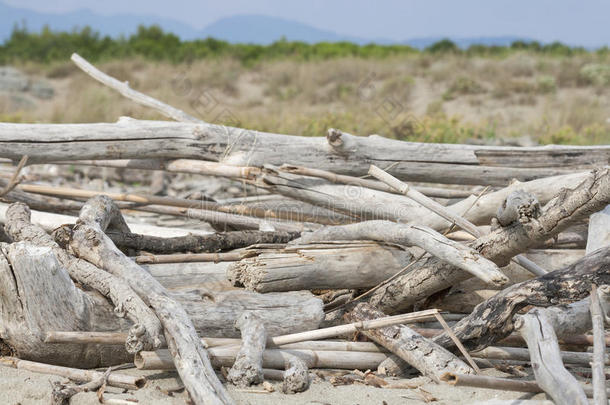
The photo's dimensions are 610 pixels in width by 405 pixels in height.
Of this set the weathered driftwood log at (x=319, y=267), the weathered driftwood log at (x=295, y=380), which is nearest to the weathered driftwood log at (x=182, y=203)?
the weathered driftwood log at (x=319, y=267)

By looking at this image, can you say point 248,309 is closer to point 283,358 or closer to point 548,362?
point 283,358

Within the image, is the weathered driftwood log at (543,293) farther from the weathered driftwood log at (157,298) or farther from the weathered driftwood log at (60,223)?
the weathered driftwood log at (60,223)

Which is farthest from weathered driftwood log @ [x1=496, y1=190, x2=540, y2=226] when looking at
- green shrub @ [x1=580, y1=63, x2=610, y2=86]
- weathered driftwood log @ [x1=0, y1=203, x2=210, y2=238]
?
green shrub @ [x1=580, y1=63, x2=610, y2=86]

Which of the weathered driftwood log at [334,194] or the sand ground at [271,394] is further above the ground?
the weathered driftwood log at [334,194]

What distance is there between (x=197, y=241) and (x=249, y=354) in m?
1.24

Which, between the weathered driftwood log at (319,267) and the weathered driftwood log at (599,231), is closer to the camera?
the weathered driftwood log at (599,231)

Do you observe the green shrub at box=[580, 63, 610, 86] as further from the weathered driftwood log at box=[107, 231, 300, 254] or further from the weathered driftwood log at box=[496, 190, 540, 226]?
the weathered driftwood log at box=[496, 190, 540, 226]

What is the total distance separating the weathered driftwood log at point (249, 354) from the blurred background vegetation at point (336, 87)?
7.38 meters

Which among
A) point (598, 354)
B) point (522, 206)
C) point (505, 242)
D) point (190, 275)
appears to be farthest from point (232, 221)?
point (598, 354)

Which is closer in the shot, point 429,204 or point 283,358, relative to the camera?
point 283,358

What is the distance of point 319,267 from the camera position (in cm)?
330

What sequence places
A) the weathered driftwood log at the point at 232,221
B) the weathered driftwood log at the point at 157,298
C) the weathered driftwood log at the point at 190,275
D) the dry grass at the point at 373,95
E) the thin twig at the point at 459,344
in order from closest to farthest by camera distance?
the weathered driftwood log at the point at 157,298 → the thin twig at the point at 459,344 → the weathered driftwood log at the point at 190,275 → the weathered driftwood log at the point at 232,221 → the dry grass at the point at 373,95

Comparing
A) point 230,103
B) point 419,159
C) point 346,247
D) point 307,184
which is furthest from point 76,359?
point 230,103

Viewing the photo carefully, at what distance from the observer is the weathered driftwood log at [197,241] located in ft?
12.3
